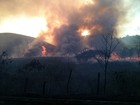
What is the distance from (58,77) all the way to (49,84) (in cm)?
786

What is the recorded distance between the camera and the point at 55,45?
131 metres

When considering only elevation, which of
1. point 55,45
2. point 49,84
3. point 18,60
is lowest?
point 49,84

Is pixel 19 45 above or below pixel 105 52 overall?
above

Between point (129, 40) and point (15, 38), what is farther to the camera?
point (15, 38)

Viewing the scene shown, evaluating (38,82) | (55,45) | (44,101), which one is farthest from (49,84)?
(55,45)

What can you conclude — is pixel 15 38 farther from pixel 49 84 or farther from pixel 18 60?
pixel 49 84

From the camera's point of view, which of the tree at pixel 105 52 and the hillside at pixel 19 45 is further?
the hillside at pixel 19 45

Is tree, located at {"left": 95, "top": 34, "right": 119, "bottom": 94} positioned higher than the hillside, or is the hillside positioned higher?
the hillside

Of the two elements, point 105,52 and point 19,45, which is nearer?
point 105,52

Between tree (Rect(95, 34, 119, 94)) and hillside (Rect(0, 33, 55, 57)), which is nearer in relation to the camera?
tree (Rect(95, 34, 119, 94))

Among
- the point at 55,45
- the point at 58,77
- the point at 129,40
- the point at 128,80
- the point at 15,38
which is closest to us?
the point at 128,80

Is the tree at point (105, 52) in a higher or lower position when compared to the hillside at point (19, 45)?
lower

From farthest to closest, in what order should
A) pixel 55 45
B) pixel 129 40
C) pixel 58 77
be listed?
1. pixel 129 40
2. pixel 55 45
3. pixel 58 77

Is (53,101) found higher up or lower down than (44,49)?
lower down
